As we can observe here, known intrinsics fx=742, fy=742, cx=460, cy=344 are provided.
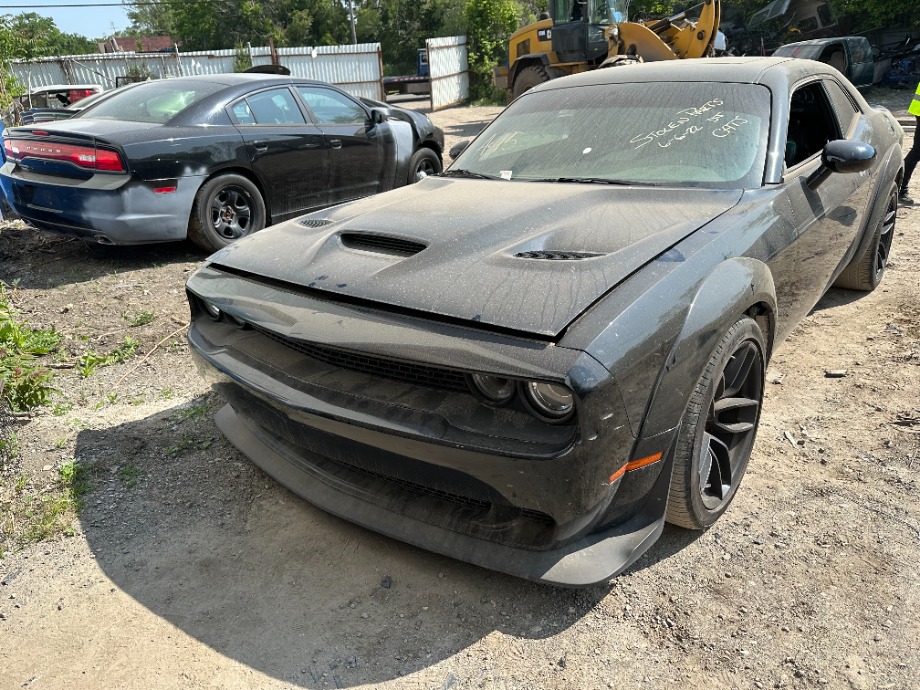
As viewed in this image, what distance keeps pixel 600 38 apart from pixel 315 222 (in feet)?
36.2

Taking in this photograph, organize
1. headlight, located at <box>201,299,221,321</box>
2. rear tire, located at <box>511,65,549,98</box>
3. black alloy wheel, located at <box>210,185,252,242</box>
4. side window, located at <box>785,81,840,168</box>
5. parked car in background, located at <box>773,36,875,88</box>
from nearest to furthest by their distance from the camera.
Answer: headlight, located at <box>201,299,221,321</box> → side window, located at <box>785,81,840,168</box> → black alloy wheel, located at <box>210,185,252,242</box> → rear tire, located at <box>511,65,549,98</box> → parked car in background, located at <box>773,36,875,88</box>

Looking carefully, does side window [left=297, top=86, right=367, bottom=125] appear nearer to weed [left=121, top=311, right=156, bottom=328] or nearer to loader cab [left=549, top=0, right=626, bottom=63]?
weed [left=121, top=311, right=156, bottom=328]

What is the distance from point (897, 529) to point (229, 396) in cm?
247

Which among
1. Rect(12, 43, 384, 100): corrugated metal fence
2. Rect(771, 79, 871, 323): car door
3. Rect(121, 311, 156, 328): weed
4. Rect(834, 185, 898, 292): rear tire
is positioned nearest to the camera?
Rect(771, 79, 871, 323): car door

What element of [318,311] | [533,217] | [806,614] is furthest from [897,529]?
[318,311]

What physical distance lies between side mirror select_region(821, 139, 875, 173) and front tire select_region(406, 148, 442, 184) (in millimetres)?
4897

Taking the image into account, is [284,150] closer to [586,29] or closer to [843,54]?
[586,29]

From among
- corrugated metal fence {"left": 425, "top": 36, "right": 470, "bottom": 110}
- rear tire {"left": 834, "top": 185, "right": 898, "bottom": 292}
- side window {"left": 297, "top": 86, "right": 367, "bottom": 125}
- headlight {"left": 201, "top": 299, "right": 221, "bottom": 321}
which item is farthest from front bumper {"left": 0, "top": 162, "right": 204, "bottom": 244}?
corrugated metal fence {"left": 425, "top": 36, "right": 470, "bottom": 110}

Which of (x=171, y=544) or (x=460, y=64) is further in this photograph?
(x=460, y=64)

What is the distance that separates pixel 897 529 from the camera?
8.66 ft

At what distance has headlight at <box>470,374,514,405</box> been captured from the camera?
209 centimetres

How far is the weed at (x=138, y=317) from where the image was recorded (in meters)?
4.85

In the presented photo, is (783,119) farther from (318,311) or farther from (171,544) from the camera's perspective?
(171,544)

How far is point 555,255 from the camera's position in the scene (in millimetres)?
2445
